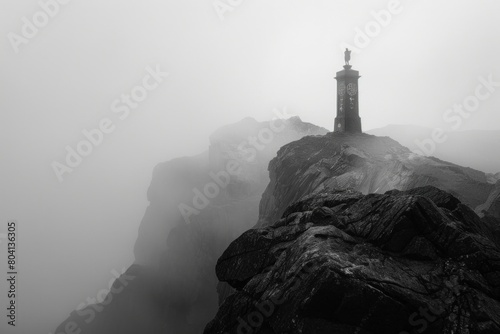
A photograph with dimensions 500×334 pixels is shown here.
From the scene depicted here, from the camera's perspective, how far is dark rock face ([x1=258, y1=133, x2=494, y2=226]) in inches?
1117

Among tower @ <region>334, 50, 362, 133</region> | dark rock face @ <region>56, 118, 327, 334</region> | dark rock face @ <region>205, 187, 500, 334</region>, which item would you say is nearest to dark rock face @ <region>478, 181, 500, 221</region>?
dark rock face @ <region>205, 187, 500, 334</region>

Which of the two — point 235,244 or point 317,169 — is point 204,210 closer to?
point 317,169

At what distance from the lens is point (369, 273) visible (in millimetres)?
13023

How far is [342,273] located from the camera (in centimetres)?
1278

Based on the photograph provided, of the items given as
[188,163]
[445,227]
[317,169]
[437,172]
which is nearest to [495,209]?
[437,172]

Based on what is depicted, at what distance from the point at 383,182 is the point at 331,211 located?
13.7m

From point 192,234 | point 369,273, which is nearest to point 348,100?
point 369,273

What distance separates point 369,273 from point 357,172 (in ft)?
67.0

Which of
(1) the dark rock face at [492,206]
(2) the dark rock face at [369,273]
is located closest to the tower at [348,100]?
(1) the dark rock face at [492,206]

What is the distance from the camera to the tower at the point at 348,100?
43312 mm

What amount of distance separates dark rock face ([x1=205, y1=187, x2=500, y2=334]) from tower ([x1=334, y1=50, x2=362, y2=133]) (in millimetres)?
26543

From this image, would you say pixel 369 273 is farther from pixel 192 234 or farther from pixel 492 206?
pixel 192 234

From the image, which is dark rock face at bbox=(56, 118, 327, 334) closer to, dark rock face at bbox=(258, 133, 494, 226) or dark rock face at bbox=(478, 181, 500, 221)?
dark rock face at bbox=(258, 133, 494, 226)

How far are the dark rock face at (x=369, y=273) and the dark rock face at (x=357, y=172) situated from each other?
36.3ft
